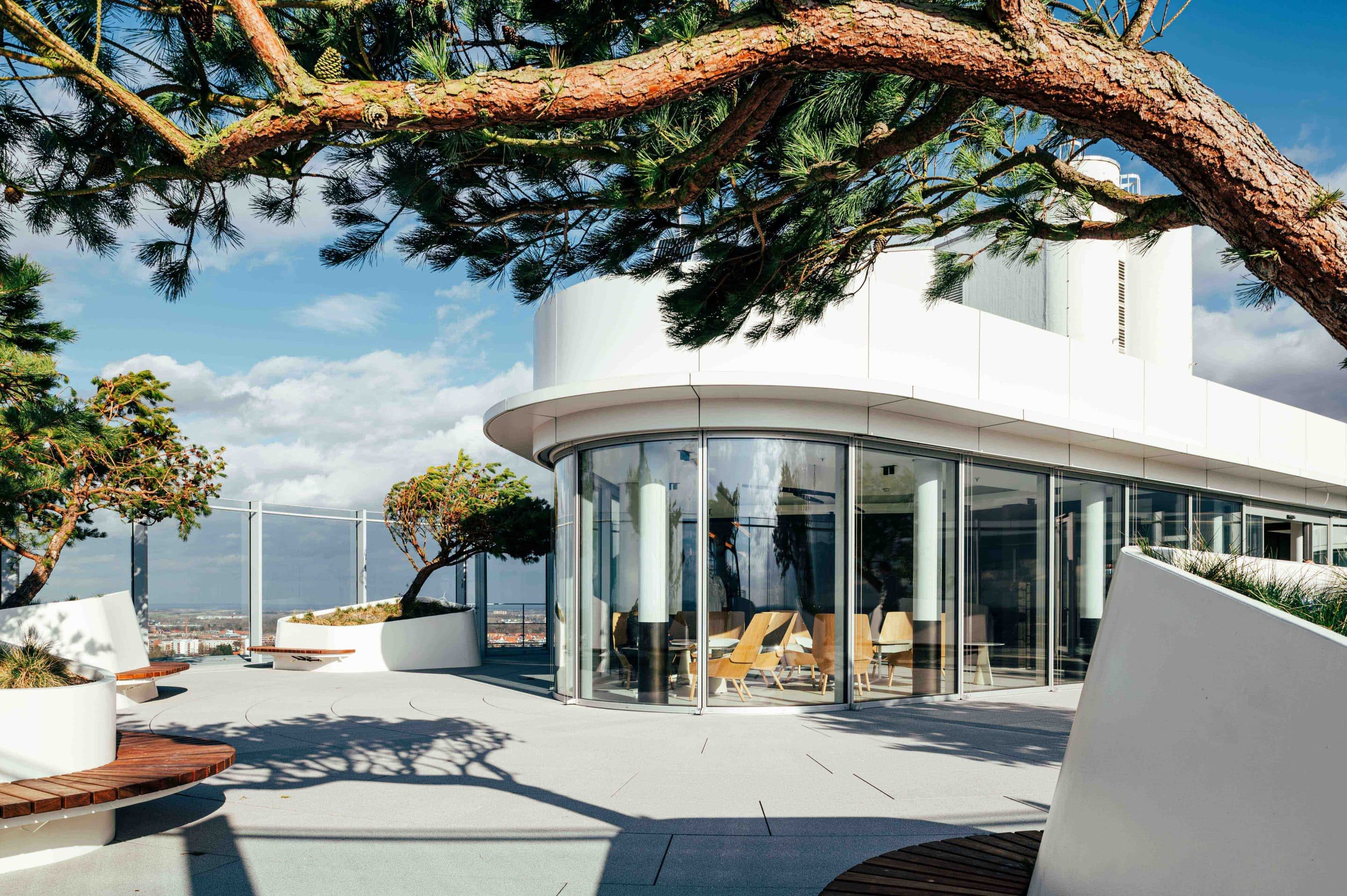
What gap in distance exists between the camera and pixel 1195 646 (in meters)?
2.47

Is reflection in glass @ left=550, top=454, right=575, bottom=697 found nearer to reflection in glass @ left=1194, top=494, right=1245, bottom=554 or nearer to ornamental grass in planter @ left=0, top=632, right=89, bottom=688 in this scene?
ornamental grass in planter @ left=0, top=632, right=89, bottom=688

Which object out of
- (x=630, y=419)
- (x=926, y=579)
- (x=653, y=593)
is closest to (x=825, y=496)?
(x=926, y=579)

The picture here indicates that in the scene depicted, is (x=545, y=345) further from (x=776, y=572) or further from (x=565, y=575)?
(x=776, y=572)

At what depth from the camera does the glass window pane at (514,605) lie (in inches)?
852

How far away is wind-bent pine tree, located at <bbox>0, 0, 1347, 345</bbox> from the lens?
3.09 m

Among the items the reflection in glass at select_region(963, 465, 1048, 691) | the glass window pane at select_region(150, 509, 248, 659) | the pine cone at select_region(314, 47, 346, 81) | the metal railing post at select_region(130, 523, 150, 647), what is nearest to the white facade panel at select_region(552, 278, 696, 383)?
the reflection in glass at select_region(963, 465, 1048, 691)

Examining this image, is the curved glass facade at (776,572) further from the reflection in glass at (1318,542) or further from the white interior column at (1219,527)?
the reflection in glass at (1318,542)

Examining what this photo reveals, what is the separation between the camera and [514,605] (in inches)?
870

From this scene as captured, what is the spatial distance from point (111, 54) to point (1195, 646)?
16.3 feet

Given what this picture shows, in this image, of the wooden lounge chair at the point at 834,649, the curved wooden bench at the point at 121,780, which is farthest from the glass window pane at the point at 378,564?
the curved wooden bench at the point at 121,780

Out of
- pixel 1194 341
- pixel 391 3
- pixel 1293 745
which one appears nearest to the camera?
pixel 1293 745

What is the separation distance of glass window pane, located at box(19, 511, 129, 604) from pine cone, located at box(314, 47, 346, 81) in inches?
582

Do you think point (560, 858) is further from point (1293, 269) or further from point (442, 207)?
point (1293, 269)

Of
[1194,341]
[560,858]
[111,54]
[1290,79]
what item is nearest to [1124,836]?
[560,858]
